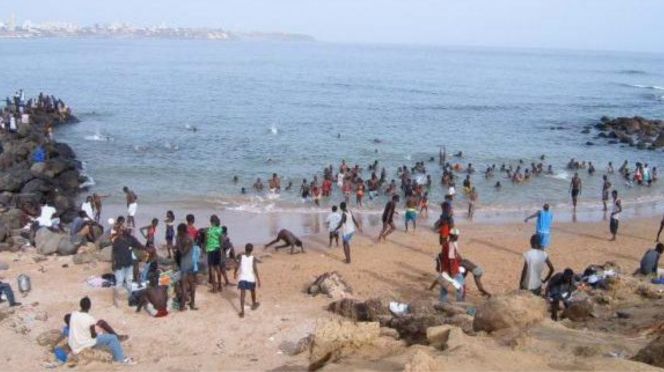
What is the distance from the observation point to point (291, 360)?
32.7 feet

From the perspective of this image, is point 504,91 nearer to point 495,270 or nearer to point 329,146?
point 329,146

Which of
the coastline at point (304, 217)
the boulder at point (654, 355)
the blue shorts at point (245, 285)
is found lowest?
the coastline at point (304, 217)

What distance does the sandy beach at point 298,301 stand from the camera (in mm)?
8266

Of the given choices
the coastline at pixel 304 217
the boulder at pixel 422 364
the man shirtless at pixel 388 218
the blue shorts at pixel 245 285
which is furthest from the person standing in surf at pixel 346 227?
the boulder at pixel 422 364

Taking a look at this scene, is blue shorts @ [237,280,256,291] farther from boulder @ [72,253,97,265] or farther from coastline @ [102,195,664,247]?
coastline @ [102,195,664,247]

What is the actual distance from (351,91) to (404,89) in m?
7.99

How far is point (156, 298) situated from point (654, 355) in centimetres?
833

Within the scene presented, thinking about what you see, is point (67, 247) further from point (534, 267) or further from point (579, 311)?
point (579, 311)

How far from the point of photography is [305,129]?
4581cm

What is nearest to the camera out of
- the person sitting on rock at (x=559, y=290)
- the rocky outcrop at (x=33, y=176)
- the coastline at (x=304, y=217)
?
the person sitting on rock at (x=559, y=290)

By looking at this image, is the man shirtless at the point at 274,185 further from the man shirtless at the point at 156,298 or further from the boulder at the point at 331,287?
the man shirtless at the point at 156,298

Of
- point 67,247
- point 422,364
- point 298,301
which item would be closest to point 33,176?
point 67,247

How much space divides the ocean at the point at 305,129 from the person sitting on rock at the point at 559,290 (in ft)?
41.1

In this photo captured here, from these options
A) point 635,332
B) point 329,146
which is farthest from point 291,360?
point 329,146
